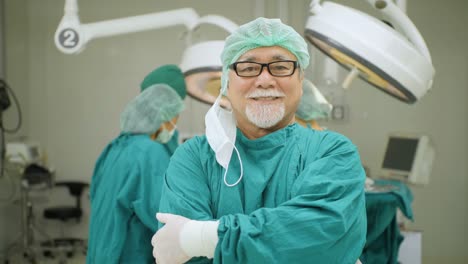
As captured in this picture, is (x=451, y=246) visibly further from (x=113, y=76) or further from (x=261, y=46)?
(x=261, y=46)

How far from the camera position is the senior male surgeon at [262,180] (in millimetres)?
1045

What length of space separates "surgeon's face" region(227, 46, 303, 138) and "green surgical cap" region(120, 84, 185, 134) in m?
1.12

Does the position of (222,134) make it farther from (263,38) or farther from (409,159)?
(409,159)

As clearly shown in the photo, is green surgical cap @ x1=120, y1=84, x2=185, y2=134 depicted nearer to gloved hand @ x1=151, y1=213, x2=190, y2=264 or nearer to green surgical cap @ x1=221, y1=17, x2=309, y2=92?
green surgical cap @ x1=221, y1=17, x2=309, y2=92

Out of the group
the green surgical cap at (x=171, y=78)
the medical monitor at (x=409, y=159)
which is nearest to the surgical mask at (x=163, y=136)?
the green surgical cap at (x=171, y=78)

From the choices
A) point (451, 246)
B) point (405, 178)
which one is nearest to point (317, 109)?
point (405, 178)

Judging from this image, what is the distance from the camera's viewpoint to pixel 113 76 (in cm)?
466

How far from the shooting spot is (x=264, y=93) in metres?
1.21

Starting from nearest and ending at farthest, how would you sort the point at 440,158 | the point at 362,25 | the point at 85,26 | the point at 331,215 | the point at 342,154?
the point at 331,215
the point at 342,154
the point at 362,25
the point at 85,26
the point at 440,158

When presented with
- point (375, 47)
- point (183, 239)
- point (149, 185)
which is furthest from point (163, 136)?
point (183, 239)

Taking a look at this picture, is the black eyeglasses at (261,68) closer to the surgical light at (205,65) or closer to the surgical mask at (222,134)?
the surgical mask at (222,134)

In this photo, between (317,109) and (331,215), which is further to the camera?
(317,109)

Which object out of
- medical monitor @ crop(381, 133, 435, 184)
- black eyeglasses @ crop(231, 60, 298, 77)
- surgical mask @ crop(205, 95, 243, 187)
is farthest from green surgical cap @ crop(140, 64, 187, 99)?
medical monitor @ crop(381, 133, 435, 184)

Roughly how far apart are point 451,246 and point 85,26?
3.29 metres
